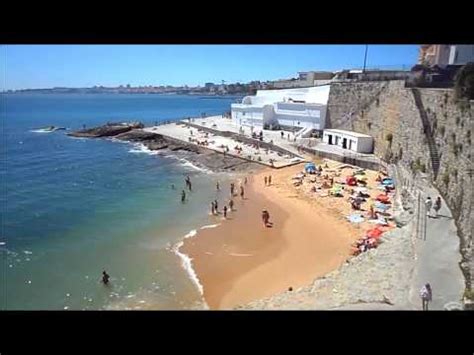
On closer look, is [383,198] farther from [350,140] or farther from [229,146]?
[229,146]

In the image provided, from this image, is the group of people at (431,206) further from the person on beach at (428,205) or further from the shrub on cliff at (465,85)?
the shrub on cliff at (465,85)

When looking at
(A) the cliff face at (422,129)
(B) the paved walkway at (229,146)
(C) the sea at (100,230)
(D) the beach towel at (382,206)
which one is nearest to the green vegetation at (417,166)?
(A) the cliff face at (422,129)

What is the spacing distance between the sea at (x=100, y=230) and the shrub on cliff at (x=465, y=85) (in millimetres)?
6741

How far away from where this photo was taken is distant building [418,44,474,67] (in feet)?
72.9

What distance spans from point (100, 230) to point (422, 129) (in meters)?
9.39

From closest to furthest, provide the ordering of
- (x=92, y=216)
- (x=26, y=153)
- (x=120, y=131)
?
(x=92, y=216) → (x=26, y=153) → (x=120, y=131)

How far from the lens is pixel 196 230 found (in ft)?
35.5

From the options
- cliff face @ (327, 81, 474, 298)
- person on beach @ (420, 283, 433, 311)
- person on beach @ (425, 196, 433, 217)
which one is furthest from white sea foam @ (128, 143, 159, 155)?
person on beach @ (420, 283, 433, 311)

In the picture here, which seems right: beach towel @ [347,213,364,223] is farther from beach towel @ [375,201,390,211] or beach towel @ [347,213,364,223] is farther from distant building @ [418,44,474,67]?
distant building @ [418,44,474,67]

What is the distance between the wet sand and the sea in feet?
1.35

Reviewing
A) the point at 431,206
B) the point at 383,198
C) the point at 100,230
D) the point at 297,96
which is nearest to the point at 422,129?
the point at 383,198

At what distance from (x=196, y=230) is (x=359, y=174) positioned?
6.32 meters
